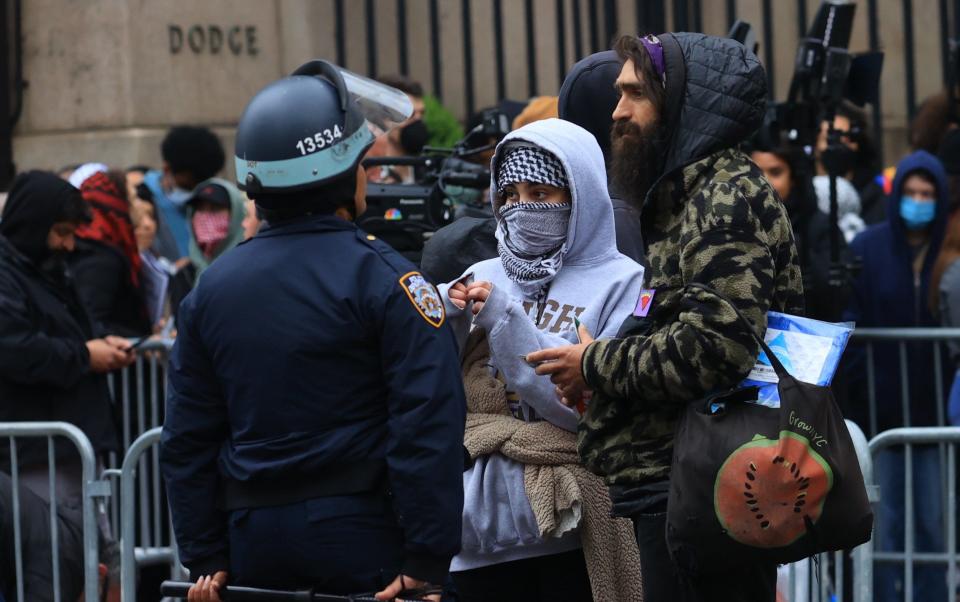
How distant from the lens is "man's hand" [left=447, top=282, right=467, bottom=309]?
162 inches

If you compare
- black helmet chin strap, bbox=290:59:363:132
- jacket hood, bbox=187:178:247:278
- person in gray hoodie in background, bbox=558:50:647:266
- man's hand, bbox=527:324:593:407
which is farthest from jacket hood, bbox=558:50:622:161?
jacket hood, bbox=187:178:247:278

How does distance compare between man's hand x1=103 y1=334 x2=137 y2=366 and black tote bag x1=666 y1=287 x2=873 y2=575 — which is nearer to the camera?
black tote bag x1=666 y1=287 x2=873 y2=575

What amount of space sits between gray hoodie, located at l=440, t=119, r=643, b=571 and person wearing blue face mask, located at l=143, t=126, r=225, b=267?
4632 mm

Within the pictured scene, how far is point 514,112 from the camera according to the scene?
22.6ft

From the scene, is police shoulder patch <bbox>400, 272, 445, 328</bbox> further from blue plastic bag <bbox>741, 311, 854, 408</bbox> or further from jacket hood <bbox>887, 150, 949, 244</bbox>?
jacket hood <bbox>887, 150, 949, 244</bbox>

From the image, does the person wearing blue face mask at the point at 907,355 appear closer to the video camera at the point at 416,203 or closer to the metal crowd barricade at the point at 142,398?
the video camera at the point at 416,203

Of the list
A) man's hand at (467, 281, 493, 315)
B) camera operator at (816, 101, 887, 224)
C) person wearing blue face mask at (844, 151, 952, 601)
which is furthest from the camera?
camera operator at (816, 101, 887, 224)

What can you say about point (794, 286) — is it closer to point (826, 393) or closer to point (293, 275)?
point (826, 393)

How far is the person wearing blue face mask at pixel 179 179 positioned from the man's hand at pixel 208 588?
511cm

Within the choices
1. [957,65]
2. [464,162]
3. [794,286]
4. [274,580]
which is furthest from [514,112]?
[274,580]

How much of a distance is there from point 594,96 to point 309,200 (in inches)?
53.7

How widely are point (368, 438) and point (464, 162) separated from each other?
2253mm

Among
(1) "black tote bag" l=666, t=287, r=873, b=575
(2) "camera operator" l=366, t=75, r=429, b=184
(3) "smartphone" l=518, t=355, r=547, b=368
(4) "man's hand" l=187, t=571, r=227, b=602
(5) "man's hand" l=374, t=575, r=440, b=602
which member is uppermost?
(2) "camera operator" l=366, t=75, r=429, b=184

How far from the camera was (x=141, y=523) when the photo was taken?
6.73 m
